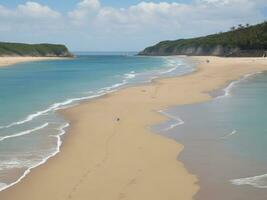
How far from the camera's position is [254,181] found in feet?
41.1

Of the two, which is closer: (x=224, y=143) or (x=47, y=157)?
(x=47, y=157)

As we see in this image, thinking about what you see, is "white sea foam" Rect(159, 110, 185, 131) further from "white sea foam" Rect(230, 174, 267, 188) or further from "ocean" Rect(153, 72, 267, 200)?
"white sea foam" Rect(230, 174, 267, 188)

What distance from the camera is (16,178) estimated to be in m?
13.3

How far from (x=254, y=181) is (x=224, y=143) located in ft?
16.0

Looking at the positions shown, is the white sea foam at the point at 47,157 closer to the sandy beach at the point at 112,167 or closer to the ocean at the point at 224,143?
the sandy beach at the point at 112,167

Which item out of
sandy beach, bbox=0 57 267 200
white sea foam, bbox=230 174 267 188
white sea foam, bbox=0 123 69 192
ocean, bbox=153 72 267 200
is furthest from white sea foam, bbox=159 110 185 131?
white sea foam, bbox=230 174 267 188

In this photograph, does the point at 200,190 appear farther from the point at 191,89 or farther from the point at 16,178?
the point at 191,89

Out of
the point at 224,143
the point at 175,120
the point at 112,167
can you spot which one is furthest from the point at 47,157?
the point at 175,120

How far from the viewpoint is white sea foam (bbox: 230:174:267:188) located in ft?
40.0

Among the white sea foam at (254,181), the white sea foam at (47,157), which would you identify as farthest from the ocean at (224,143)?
the white sea foam at (47,157)

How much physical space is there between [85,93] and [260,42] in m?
96.2

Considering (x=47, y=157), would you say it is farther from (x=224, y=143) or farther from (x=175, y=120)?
(x=175, y=120)

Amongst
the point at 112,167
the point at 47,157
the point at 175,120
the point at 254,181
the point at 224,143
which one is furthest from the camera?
the point at 175,120

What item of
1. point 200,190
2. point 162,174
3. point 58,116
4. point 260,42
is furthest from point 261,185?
point 260,42
